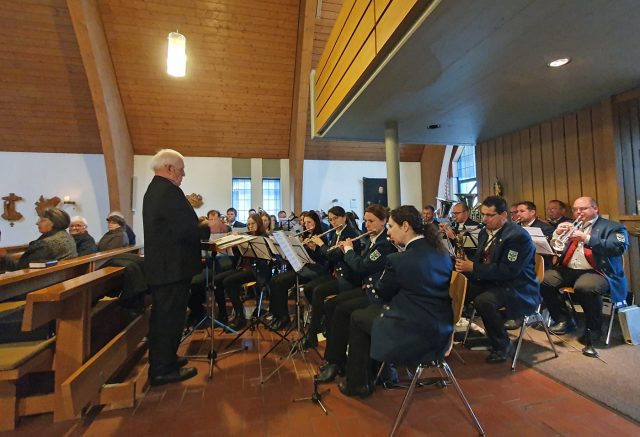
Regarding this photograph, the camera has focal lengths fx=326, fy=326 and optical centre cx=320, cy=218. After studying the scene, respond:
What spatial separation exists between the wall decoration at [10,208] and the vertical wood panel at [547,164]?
428 inches

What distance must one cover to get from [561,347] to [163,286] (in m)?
3.40

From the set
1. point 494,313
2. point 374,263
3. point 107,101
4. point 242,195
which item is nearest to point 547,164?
point 494,313

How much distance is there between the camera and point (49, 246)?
268 cm

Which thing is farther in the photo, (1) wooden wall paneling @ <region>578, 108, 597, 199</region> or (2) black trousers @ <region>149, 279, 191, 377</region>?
(1) wooden wall paneling @ <region>578, 108, 597, 199</region>

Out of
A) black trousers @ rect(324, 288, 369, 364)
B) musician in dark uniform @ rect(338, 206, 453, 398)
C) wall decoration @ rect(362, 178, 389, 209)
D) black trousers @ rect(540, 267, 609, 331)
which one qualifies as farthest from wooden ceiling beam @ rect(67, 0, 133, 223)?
black trousers @ rect(540, 267, 609, 331)

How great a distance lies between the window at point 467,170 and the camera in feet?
Answer: 34.3

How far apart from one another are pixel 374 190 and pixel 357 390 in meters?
7.95

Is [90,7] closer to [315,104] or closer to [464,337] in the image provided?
[315,104]

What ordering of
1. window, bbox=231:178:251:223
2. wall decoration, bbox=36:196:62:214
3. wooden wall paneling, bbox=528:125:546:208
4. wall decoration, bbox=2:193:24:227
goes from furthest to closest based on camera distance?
window, bbox=231:178:251:223
wall decoration, bbox=36:196:62:214
wall decoration, bbox=2:193:24:227
wooden wall paneling, bbox=528:125:546:208

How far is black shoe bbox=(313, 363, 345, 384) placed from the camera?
2.34 metres

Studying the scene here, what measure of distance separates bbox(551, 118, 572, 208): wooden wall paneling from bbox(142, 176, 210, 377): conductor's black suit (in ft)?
14.4

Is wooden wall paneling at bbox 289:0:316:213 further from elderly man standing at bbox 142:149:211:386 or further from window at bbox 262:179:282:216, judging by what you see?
elderly man standing at bbox 142:149:211:386

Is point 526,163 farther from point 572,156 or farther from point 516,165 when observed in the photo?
point 572,156

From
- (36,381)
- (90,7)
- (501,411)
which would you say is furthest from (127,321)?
(90,7)
